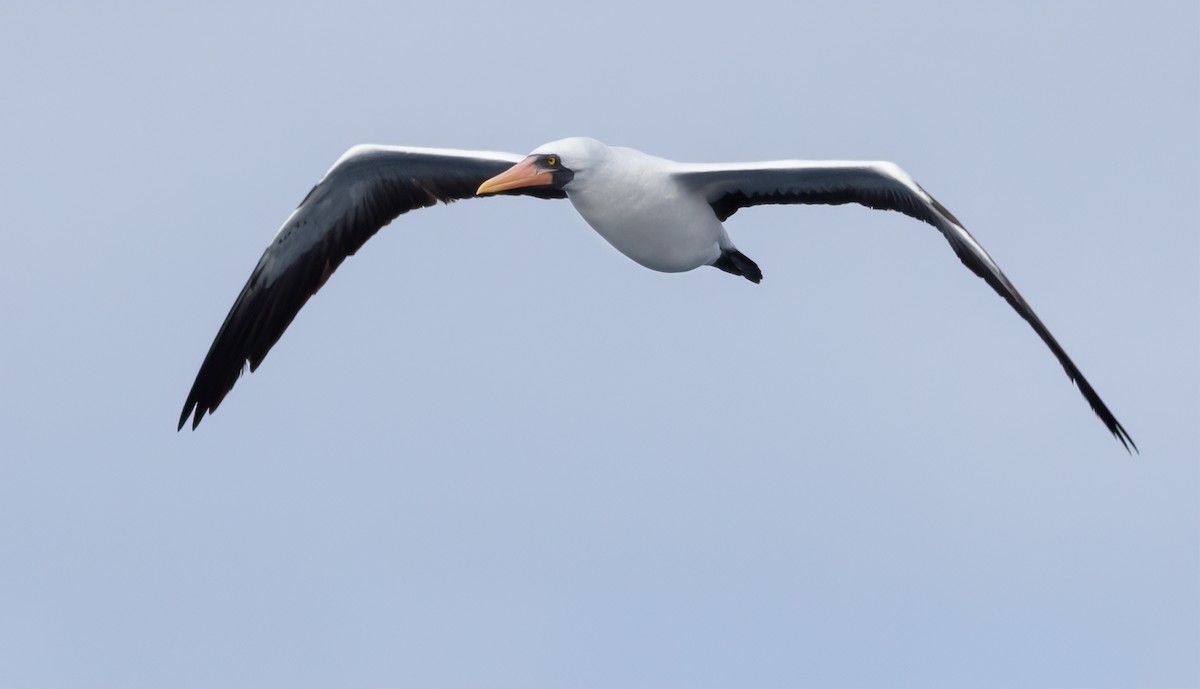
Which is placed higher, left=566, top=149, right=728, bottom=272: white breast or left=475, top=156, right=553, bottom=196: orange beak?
left=475, top=156, right=553, bottom=196: orange beak

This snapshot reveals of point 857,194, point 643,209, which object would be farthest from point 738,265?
point 643,209

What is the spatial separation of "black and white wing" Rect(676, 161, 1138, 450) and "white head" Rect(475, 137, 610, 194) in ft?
2.65

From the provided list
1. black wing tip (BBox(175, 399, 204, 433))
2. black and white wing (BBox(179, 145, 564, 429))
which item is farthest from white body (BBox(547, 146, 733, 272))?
black wing tip (BBox(175, 399, 204, 433))

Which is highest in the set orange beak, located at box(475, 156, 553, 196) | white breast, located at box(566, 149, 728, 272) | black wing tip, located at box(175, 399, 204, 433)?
orange beak, located at box(475, 156, 553, 196)

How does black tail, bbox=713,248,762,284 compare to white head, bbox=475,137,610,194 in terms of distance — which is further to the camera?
black tail, bbox=713,248,762,284

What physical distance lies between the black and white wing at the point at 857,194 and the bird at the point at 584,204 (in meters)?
0.01

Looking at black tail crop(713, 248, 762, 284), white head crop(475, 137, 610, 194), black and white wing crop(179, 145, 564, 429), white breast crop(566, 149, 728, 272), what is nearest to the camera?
white head crop(475, 137, 610, 194)

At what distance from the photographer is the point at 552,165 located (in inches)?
546

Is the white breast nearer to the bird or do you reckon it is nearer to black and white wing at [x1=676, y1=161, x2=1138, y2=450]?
the bird

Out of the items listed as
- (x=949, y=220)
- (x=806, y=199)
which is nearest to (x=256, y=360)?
(x=806, y=199)

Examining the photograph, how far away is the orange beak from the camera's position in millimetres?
13703

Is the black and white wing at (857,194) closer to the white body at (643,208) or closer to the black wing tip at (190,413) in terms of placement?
the white body at (643,208)

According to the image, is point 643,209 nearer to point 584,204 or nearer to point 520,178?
point 584,204

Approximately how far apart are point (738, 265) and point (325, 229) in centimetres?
384
